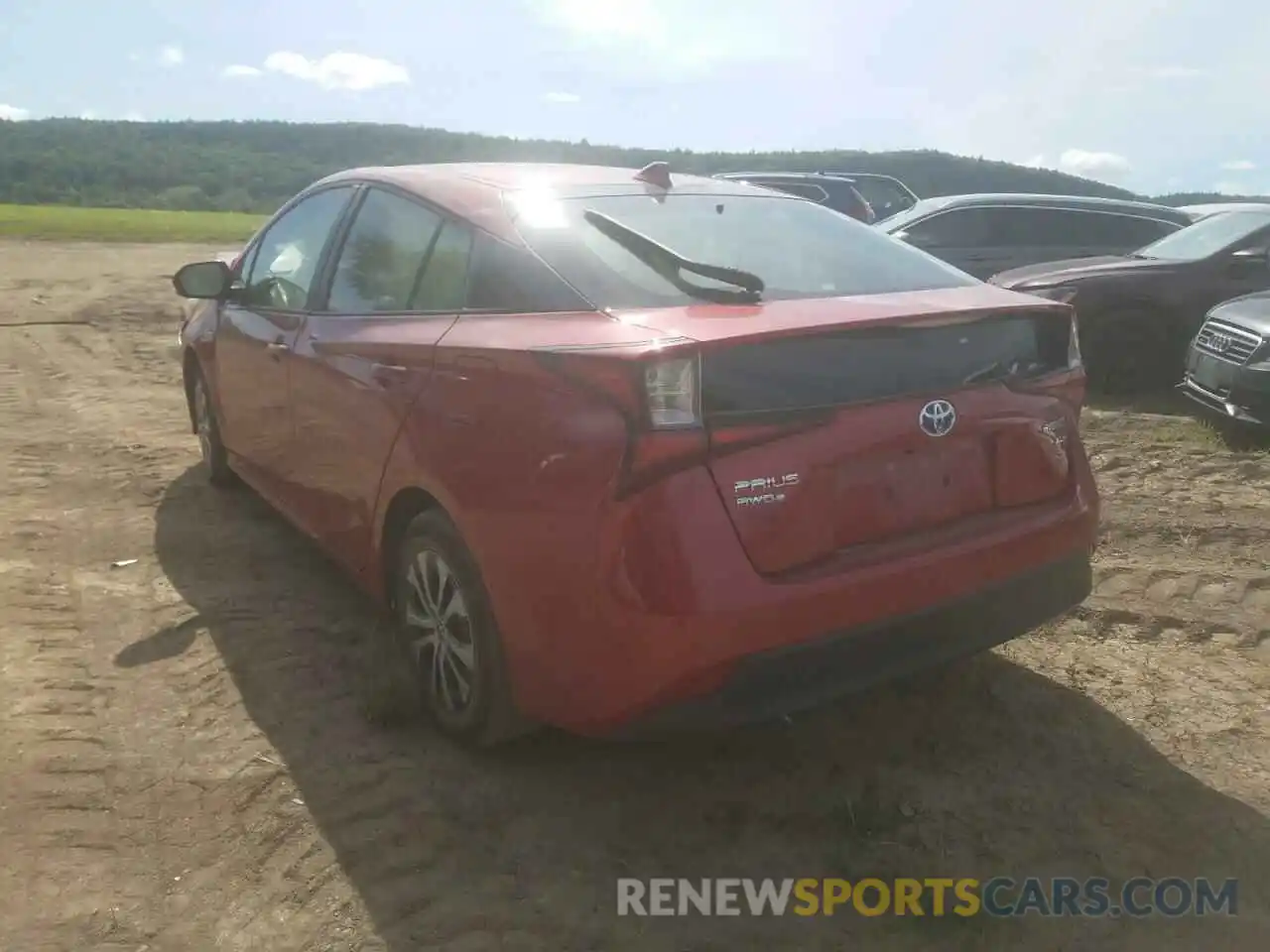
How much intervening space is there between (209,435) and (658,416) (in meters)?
4.10

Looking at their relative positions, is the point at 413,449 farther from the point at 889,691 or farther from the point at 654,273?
the point at 889,691

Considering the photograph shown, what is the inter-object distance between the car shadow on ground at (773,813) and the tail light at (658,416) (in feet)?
3.02

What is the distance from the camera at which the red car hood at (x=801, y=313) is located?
2.60m

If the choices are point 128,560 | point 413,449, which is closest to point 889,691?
point 413,449

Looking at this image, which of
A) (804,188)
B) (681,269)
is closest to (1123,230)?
(804,188)

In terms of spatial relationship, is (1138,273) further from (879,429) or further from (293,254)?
(879,429)

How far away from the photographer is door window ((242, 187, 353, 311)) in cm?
427

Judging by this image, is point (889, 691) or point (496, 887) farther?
point (889, 691)

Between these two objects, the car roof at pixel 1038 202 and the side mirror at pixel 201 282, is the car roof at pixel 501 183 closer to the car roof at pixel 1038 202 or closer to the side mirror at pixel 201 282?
the side mirror at pixel 201 282

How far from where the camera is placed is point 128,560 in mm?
4863

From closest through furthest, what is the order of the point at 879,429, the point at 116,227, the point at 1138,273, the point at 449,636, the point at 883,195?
1. the point at 879,429
2. the point at 449,636
3. the point at 1138,273
4. the point at 883,195
5. the point at 116,227

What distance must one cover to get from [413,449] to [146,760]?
1.22 meters

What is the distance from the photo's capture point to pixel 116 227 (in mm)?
31750

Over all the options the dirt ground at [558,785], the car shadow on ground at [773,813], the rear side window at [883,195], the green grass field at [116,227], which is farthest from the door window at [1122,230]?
the green grass field at [116,227]
